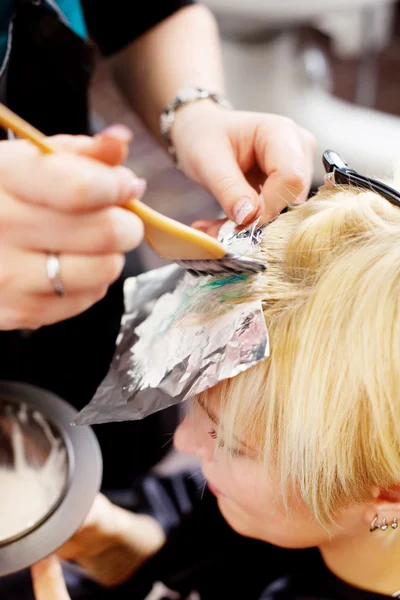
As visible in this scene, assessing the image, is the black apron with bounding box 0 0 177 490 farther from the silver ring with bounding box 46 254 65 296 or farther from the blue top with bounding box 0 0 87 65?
the silver ring with bounding box 46 254 65 296

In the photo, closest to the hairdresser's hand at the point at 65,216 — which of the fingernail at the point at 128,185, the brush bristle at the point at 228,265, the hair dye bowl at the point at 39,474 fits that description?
the fingernail at the point at 128,185

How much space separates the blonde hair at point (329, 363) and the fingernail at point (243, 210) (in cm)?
7

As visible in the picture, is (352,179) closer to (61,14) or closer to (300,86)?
(61,14)

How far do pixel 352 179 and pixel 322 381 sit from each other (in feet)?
0.66

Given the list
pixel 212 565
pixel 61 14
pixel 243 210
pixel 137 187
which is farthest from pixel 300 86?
pixel 137 187

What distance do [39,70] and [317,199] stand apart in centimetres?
44

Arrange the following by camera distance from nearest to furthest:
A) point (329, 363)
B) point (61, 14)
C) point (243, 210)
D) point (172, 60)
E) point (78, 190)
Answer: point (78, 190)
point (329, 363)
point (243, 210)
point (61, 14)
point (172, 60)

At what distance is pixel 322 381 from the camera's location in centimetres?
51

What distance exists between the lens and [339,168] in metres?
0.60

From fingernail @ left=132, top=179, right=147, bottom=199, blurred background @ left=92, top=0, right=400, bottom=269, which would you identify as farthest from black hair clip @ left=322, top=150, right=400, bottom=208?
fingernail @ left=132, top=179, right=147, bottom=199

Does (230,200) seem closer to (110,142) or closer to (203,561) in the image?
(110,142)

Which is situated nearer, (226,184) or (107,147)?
(107,147)

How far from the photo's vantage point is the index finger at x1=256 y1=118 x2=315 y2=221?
67 cm

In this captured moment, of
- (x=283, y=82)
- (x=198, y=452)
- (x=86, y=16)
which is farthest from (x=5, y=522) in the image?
(x=283, y=82)
